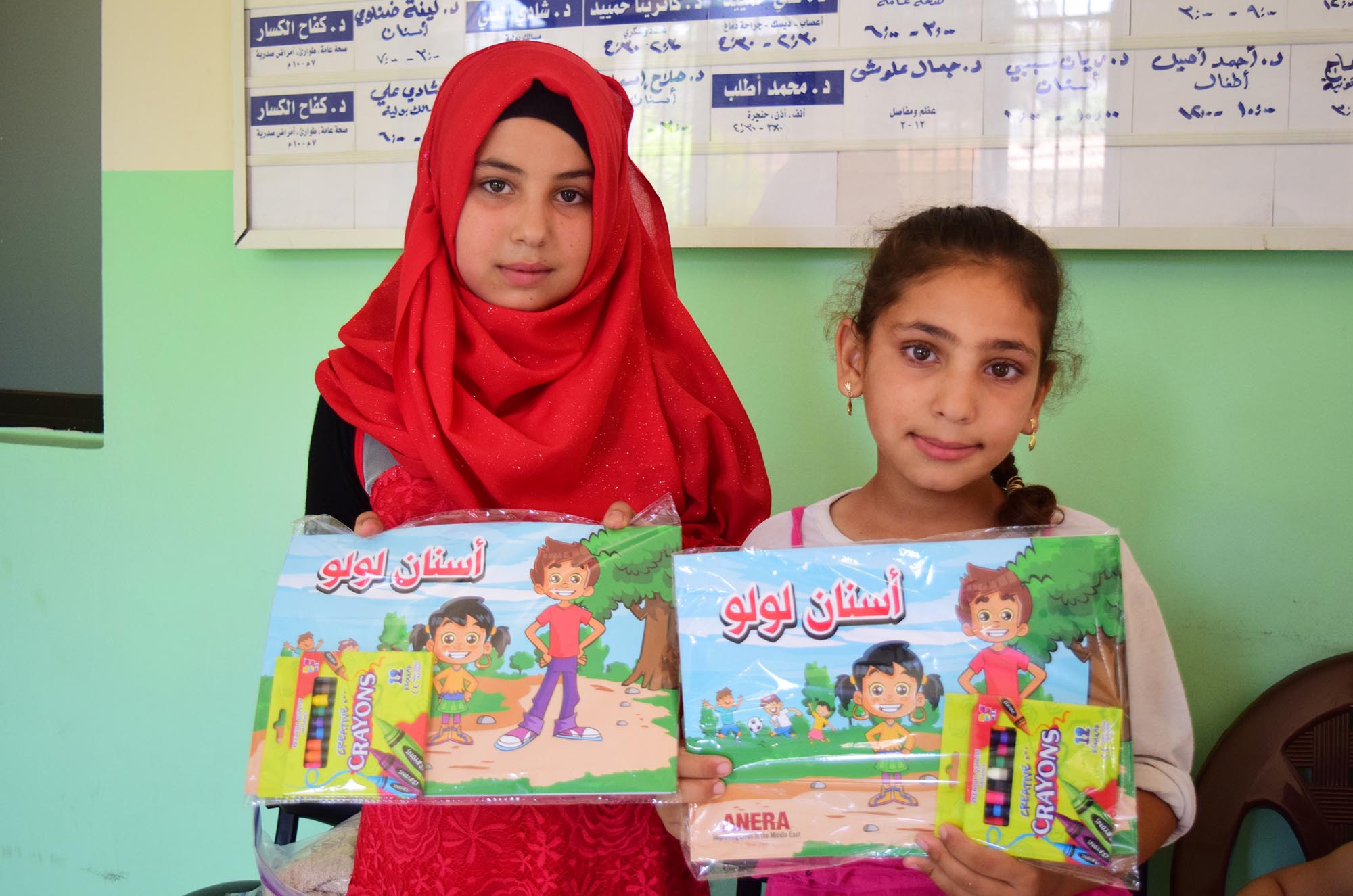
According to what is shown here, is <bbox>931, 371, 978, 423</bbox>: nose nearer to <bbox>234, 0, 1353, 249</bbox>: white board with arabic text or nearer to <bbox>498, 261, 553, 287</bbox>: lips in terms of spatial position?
<bbox>498, 261, 553, 287</bbox>: lips

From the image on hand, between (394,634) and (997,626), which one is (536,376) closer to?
(394,634)

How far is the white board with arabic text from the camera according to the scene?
1468 millimetres

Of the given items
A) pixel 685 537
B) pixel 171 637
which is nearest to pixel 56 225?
pixel 171 637

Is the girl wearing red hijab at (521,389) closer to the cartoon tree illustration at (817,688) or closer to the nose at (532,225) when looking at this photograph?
the nose at (532,225)

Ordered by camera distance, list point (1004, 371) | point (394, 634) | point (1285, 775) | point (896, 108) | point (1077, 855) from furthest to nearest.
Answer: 1. point (896, 108)
2. point (1285, 775)
3. point (1004, 371)
4. point (394, 634)
5. point (1077, 855)

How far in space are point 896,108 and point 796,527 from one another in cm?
75

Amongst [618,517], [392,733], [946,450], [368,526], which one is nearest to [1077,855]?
[946,450]

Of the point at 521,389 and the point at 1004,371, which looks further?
the point at 521,389

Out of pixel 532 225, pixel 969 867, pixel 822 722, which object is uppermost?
pixel 532 225

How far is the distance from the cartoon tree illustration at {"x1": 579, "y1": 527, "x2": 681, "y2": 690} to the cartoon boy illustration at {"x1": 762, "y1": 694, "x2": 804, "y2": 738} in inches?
4.0

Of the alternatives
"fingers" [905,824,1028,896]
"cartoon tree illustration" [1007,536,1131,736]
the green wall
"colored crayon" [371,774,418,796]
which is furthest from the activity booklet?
the green wall

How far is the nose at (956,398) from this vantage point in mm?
1034

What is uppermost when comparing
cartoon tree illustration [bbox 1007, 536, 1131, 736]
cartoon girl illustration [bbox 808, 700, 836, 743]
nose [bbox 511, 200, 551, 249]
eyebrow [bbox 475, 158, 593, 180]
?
eyebrow [bbox 475, 158, 593, 180]

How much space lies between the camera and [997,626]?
91 cm
